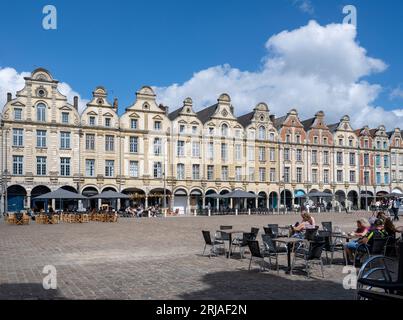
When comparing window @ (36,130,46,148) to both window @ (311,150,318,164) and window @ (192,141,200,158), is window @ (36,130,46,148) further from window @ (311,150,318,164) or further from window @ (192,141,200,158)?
window @ (311,150,318,164)

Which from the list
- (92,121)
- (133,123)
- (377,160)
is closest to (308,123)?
(377,160)

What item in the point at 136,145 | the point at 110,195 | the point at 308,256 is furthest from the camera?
the point at 136,145

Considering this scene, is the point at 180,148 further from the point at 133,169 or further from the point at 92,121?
the point at 92,121

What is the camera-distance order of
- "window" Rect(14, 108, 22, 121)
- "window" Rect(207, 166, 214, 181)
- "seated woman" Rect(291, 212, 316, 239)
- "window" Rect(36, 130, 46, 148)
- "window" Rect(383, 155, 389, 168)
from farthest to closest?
"window" Rect(383, 155, 389, 168) < "window" Rect(207, 166, 214, 181) < "window" Rect(36, 130, 46, 148) < "window" Rect(14, 108, 22, 121) < "seated woman" Rect(291, 212, 316, 239)

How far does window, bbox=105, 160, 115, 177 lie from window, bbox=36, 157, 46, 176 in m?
5.67

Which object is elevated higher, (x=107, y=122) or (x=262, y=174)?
(x=107, y=122)

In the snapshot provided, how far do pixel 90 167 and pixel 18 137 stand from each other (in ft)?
22.6

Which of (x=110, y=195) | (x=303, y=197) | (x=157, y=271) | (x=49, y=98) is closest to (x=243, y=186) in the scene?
(x=303, y=197)

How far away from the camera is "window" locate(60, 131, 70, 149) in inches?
1615

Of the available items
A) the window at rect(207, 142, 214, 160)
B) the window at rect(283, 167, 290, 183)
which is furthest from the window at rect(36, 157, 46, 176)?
the window at rect(283, 167, 290, 183)

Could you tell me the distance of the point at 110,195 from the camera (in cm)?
3484

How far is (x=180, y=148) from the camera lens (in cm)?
4594
